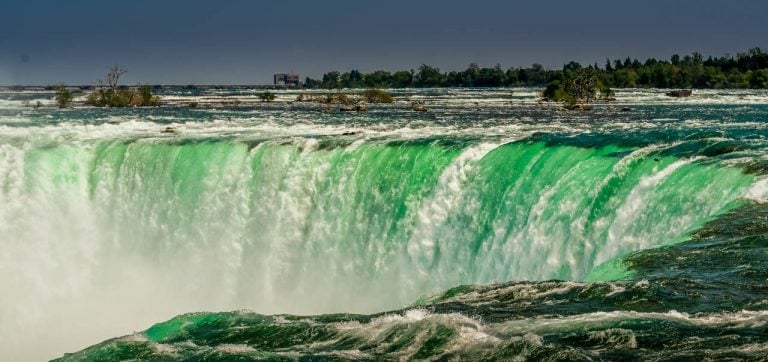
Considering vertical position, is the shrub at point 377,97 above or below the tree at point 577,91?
below

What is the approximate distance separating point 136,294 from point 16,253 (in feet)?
11.7

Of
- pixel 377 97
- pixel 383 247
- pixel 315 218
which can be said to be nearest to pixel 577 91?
pixel 377 97

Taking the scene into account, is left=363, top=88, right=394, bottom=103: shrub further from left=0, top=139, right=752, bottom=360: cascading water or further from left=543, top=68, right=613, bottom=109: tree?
left=0, top=139, right=752, bottom=360: cascading water

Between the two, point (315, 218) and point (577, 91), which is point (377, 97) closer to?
point (577, 91)

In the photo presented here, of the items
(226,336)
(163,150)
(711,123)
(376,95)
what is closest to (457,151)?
(163,150)

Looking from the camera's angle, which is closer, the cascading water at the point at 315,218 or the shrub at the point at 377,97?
the cascading water at the point at 315,218

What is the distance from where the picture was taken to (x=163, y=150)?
84.5ft

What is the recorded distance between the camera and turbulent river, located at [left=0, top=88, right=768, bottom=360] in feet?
33.2

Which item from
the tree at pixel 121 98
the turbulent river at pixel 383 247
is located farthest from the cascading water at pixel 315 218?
the tree at pixel 121 98

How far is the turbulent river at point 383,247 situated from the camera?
1011cm

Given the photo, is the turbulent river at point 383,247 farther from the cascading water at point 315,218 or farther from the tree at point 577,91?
the tree at point 577,91

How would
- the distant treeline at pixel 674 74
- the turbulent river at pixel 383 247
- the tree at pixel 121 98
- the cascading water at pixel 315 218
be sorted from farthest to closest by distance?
the distant treeline at pixel 674 74 → the tree at pixel 121 98 → the cascading water at pixel 315 218 → the turbulent river at pixel 383 247

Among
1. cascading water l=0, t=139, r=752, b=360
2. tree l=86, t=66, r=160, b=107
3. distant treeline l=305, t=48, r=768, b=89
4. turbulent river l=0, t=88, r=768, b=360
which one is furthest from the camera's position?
distant treeline l=305, t=48, r=768, b=89

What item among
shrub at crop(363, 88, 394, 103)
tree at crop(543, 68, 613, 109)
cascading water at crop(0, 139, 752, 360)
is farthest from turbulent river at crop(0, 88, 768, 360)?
shrub at crop(363, 88, 394, 103)
